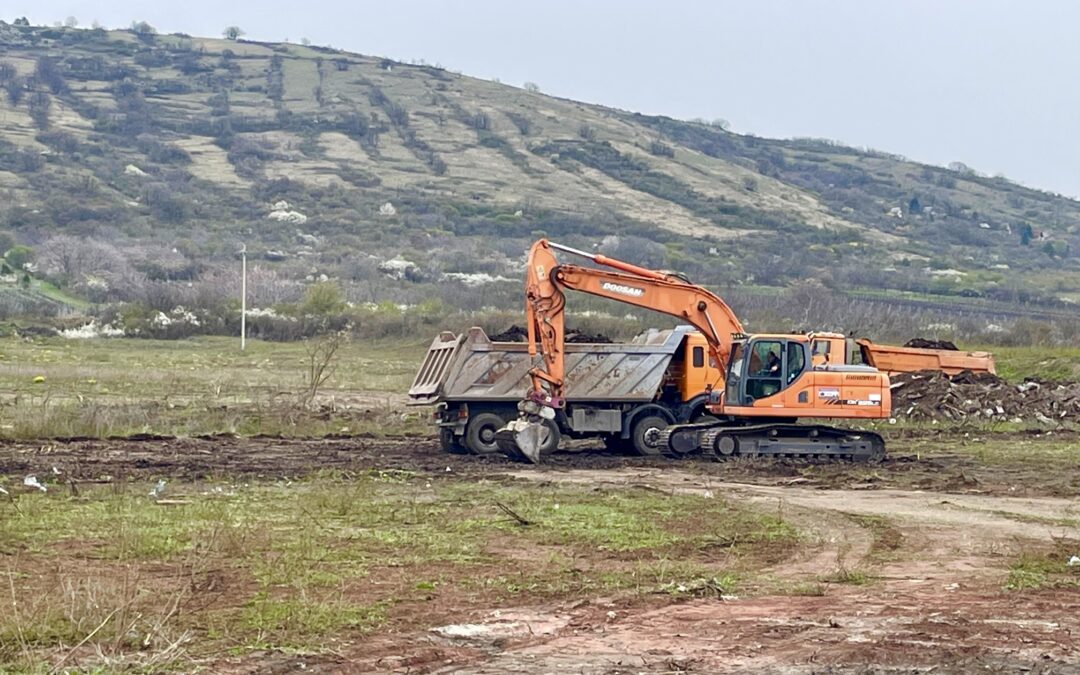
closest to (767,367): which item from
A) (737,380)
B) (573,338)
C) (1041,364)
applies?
(737,380)

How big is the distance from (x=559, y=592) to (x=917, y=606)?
286cm

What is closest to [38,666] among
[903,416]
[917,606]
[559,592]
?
[559,592]

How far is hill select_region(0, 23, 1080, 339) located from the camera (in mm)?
89812

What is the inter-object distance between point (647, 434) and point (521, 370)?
2582mm

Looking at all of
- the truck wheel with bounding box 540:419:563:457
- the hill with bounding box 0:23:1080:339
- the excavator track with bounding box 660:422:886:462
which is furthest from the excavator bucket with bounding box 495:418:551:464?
the hill with bounding box 0:23:1080:339

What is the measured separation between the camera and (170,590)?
12117 millimetres

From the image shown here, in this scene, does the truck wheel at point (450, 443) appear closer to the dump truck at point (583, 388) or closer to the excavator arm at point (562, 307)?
the dump truck at point (583, 388)

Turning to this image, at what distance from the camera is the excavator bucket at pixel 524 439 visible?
25281mm

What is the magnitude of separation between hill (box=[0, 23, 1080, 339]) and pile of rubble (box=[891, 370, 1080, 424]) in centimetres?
3589

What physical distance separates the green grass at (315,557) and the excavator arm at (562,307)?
4.68 metres

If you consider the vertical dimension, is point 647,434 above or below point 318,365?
below

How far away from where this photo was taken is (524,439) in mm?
25297

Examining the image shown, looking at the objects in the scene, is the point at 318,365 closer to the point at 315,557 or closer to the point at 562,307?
the point at 562,307

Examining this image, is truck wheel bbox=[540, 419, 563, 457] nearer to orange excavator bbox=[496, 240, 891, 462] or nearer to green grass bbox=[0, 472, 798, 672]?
orange excavator bbox=[496, 240, 891, 462]
